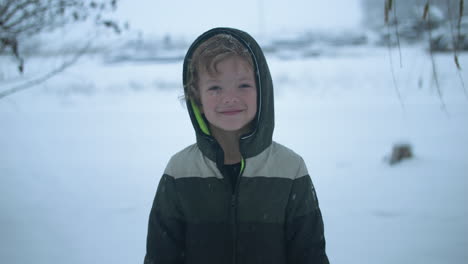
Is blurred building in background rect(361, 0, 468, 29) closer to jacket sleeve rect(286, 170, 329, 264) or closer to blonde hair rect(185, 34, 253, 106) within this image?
blonde hair rect(185, 34, 253, 106)

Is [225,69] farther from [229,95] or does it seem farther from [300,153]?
[300,153]

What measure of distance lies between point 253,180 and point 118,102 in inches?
299

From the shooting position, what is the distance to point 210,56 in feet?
4.33

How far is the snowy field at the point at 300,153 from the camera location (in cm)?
233

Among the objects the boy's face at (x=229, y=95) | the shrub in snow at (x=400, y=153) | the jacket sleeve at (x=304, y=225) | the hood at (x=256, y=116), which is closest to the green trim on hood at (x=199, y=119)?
the hood at (x=256, y=116)

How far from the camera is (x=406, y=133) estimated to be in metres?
4.77

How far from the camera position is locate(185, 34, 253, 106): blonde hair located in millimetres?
1306

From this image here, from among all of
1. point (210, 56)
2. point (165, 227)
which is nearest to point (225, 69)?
point (210, 56)

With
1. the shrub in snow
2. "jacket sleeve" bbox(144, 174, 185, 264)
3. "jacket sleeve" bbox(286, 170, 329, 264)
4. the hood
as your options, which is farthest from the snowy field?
"jacket sleeve" bbox(286, 170, 329, 264)

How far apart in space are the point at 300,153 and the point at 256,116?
9.49ft

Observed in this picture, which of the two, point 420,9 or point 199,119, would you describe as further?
point 420,9

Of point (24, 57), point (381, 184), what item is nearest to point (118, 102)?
point (24, 57)

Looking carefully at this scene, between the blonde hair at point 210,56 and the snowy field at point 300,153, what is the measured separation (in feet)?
0.62

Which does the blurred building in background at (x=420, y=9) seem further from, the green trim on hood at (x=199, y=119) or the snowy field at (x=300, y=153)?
the green trim on hood at (x=199, y=119)
